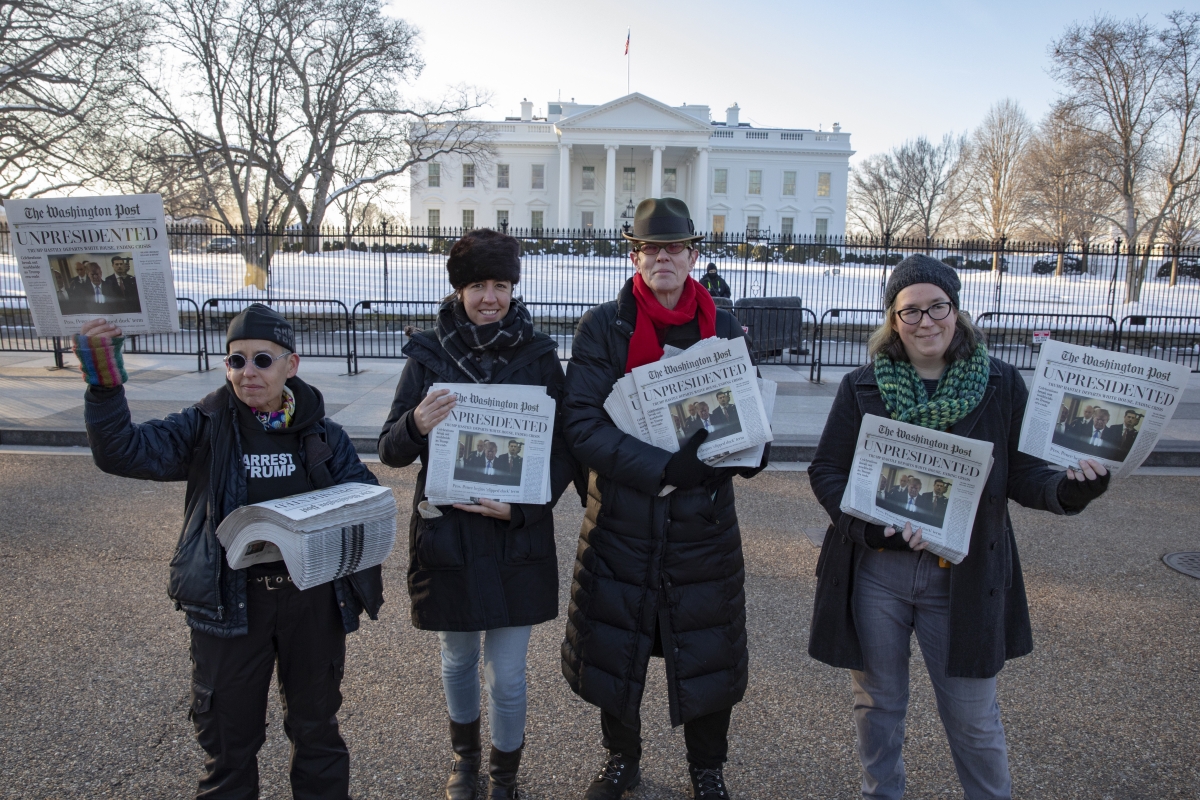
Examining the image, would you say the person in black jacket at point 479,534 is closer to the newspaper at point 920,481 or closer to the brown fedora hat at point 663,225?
the brown fedora hat at point 663,225

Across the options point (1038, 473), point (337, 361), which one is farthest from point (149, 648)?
point (337, 361)

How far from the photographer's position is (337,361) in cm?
1458

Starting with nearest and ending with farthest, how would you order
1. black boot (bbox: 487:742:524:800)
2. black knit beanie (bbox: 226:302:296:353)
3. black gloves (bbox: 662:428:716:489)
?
black knit beanie (bbox: 226:302:296:353)
black gloves (bbox: 662:428:716:489)
black boot (bbox: 487:742:524:800)

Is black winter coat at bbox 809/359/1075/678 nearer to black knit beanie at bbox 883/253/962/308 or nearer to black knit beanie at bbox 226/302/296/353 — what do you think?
black knit beanie at bbox 883/253/962/308

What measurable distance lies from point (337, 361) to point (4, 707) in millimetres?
11611

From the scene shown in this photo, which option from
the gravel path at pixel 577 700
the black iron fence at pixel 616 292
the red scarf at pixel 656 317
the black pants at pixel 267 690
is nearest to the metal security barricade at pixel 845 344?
the black iron fence at pixel 616 292

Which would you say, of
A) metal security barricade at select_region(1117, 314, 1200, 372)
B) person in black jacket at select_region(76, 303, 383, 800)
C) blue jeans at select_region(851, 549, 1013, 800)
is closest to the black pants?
person in black jacket at select_region(76, 303, 383, 800)

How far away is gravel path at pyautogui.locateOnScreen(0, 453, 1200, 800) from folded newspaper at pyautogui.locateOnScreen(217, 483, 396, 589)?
1.12 m

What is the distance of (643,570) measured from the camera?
2.74 meters

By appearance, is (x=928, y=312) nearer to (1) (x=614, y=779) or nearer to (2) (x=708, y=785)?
(2) (x=708, y=785)

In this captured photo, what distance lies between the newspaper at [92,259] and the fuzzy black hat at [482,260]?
1.16 m

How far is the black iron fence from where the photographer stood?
15.0 m

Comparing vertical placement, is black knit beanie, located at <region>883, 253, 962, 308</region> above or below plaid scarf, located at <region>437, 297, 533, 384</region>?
above

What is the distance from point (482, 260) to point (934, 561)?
1844 millimetres
